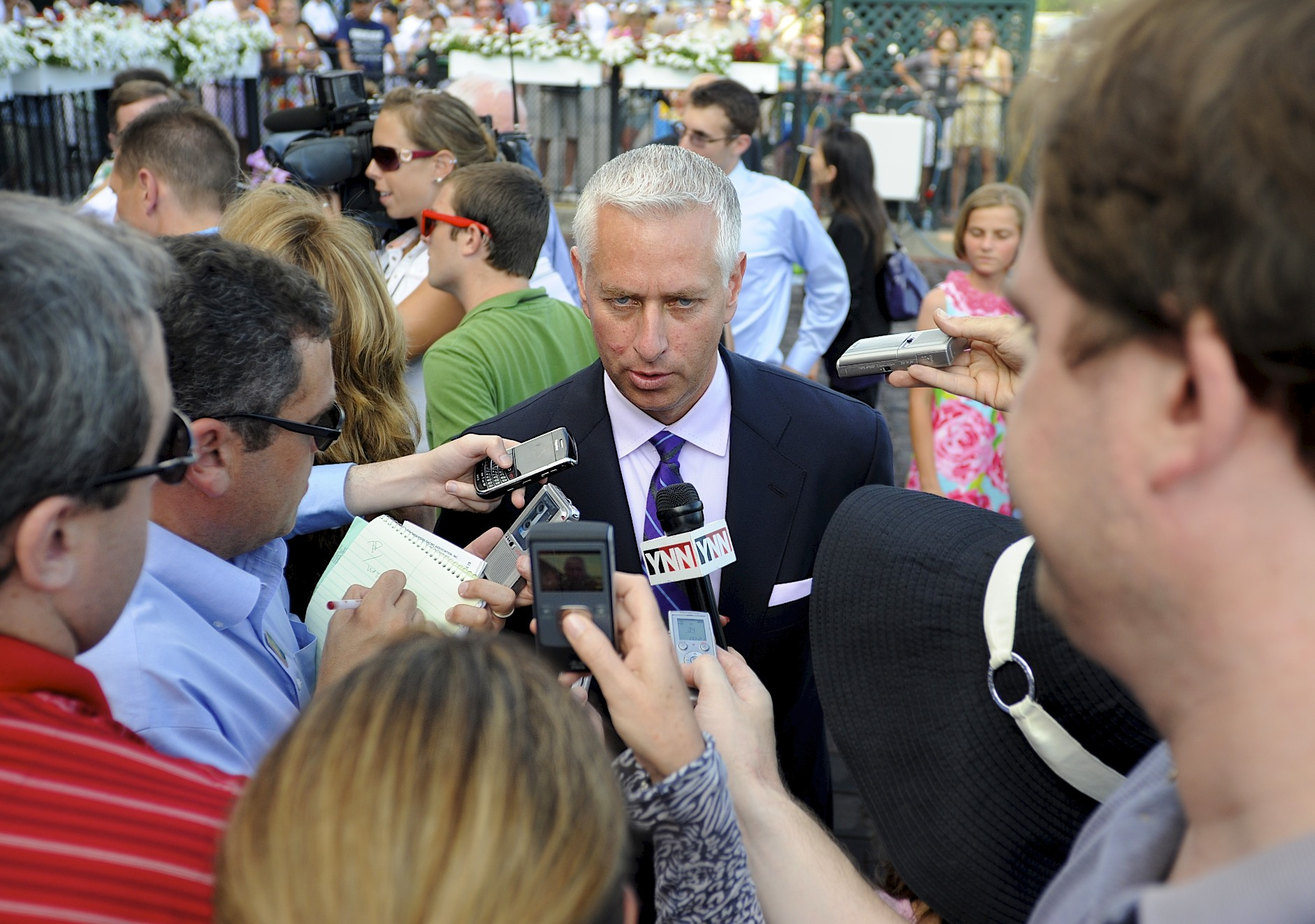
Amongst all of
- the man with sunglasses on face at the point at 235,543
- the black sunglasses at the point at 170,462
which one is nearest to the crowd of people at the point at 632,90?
the man with sunglasses on face at the point at 235,543

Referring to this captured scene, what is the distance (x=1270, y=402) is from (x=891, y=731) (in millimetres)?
889

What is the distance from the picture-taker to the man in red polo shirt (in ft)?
3.34

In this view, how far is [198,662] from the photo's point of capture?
1.70m

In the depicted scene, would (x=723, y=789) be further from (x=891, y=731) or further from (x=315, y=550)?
(x=315, y=550)

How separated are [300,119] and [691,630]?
4.54 m

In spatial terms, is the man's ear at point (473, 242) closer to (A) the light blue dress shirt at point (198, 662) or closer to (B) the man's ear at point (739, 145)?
(A) the light blue dress shirt at point (198, 662)

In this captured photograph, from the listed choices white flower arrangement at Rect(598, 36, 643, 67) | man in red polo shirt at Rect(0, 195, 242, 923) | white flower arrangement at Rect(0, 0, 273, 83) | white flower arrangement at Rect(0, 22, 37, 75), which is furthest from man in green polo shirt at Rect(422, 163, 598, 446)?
white flower arrangement at Rect(598, 36, 643, 67)

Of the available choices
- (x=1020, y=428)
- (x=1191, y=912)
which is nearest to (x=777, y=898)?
(x=1191, y=912)

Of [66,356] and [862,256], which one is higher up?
[66,356]

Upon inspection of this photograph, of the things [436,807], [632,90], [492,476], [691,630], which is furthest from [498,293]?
[632,90]

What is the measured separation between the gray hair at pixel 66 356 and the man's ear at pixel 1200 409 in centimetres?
102

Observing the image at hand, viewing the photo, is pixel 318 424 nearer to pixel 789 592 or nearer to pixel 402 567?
pixel 402 567

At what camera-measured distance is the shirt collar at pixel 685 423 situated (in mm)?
2496

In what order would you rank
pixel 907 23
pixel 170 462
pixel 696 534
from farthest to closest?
pixel 907 23
pixel 696 534
pixel 170 462
